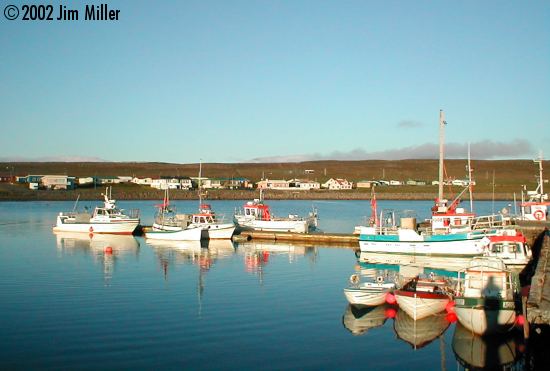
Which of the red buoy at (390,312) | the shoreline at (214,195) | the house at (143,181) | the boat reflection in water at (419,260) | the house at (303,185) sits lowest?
the red buoy at (390,312)

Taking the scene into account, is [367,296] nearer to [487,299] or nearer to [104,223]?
[487,299]

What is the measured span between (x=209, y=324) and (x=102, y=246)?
27.2m

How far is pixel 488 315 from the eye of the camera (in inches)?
730

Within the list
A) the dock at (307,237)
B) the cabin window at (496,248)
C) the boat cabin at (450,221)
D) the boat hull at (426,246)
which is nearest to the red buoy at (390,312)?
the cabin window at (496,248)

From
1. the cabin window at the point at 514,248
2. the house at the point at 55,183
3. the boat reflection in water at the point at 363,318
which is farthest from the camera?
the house at the point at 55,183

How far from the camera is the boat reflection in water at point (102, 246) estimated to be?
37.6m

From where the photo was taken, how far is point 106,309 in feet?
75.5

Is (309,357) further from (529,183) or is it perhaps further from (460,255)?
(529,183)

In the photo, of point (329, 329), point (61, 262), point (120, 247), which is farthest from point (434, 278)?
point (120, 247)

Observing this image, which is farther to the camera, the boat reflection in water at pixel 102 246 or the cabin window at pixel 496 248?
the boat reflection in water at pixel 102 246

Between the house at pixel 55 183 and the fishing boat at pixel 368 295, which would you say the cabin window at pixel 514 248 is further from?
the house at pixel 55 183

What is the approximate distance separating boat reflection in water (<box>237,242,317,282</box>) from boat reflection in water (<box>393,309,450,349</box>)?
11565 mm

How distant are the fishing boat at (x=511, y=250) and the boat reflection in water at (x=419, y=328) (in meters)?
11.2

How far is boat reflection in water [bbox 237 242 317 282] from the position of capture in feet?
117
